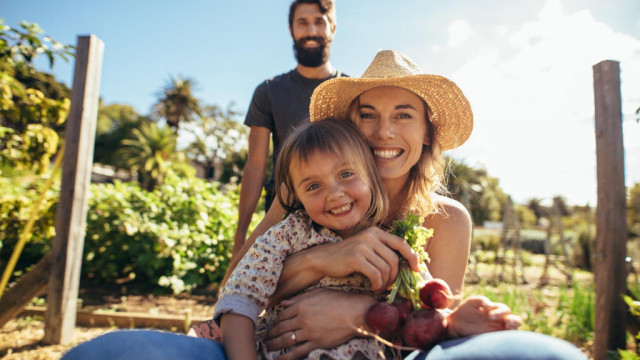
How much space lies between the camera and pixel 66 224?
10.9 feet

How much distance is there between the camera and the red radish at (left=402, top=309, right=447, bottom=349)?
3.95 feet

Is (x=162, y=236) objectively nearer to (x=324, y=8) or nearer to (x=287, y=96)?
(x=287, y=96)

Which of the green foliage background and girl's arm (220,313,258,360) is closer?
girl's arm (220,313,258,360)

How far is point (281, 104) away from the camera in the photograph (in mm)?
3055

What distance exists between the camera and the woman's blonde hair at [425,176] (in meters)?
1.91

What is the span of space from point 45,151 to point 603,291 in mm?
5245

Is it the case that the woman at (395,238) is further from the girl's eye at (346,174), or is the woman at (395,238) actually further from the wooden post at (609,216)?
the wooden post at (609,216)

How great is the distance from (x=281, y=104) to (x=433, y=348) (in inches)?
91.6

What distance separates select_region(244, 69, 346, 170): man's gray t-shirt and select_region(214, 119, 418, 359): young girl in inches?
48.1

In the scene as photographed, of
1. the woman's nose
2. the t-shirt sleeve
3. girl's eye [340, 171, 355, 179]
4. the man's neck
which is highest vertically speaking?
the man's neck

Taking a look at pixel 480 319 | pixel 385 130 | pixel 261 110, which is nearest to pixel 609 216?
pixel 385 130

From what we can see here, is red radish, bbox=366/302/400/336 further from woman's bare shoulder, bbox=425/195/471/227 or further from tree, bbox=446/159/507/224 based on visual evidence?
tree, bbox=446/159/507/224

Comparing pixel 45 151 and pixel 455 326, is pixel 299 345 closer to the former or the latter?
pixel 455 326

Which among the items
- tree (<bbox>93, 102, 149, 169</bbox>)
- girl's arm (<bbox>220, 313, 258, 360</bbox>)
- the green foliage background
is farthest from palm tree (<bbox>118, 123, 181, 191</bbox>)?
girl's arm (<bbox>220, 313, 258, 360</bbox>)
